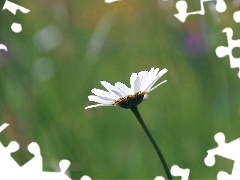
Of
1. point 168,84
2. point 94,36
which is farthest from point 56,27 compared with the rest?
point 168,84

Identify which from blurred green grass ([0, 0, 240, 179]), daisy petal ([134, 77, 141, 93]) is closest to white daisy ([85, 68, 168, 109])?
daisy petal ([134, 77, 141, 93])

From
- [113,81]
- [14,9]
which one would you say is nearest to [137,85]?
[113,81]

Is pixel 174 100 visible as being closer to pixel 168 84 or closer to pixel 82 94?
pixel 168 84

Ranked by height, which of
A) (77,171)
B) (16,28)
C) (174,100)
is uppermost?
(16,28)

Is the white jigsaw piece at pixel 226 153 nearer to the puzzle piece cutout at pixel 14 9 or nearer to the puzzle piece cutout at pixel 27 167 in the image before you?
the puzzle piece cutout at pixel 27 167

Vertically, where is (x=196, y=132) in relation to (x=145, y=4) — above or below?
below

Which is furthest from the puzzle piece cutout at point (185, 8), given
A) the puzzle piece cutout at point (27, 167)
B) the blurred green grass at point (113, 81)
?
the puzzle piece cutout at point (27, 167)
